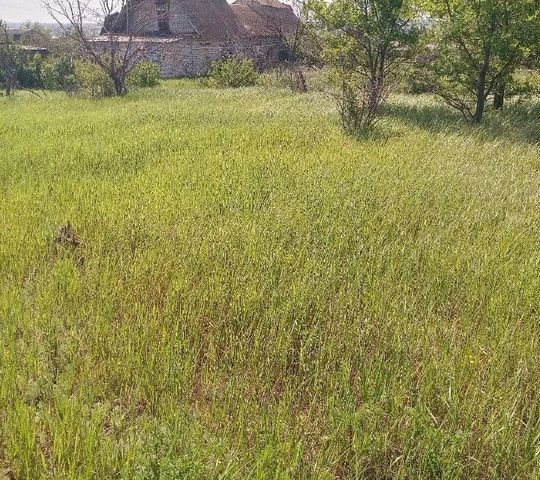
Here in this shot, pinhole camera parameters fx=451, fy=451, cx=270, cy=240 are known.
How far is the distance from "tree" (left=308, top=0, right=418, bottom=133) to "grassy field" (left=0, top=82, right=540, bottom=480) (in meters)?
6.94

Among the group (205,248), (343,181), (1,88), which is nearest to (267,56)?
(1,88)

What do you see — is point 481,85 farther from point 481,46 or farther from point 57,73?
point 57,73

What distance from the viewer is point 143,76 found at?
79.4 feet

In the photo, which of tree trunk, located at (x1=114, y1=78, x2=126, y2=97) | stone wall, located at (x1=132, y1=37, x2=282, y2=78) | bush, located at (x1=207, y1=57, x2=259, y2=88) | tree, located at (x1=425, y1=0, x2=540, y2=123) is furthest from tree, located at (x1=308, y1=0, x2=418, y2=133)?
stone wall, located at (x1=132, y1=37, x2=282, y2=78)

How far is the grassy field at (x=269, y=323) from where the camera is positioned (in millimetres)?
1995

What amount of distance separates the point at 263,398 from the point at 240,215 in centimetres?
245

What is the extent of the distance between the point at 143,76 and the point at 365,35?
15371mm

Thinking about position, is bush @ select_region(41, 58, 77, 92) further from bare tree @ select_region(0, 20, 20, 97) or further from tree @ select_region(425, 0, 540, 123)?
tree @ select_region(425, 0, 540, 123)

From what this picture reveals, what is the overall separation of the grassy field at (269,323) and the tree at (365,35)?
694 cm

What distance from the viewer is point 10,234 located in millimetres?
4008

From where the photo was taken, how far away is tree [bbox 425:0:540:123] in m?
9.84

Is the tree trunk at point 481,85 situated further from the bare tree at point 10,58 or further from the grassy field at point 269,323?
the bare tree at point 10,58

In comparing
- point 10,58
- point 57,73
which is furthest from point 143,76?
point 10,58

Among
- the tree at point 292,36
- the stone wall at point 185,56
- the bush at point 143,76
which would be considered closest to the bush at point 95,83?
the bush at point 143,76
